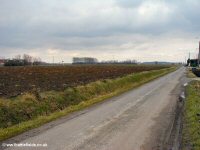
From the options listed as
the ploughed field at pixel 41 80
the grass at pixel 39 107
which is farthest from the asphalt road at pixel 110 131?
the ploughed field at pixel 41 80

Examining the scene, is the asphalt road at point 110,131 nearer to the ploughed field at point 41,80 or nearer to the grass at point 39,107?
the grass at point 39,107

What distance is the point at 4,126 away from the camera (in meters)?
12.8

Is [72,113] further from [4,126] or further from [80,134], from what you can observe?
[80,134]

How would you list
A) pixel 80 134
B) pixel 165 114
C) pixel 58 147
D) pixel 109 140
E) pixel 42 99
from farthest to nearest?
pixel 42 99 → pixel 165 114 → pixel 80 134 → pixel 109 140 → pixel 58 147

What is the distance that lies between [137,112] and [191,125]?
413cm

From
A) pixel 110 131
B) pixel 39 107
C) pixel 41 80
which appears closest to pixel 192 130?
pixel 110 131

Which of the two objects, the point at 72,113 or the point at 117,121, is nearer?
the point at 117,121

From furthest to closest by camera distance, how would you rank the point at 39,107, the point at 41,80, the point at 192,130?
the point at 41,80 → the point at 39,107 → the point at 192,130

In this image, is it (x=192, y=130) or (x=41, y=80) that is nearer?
(x=192, y=130)

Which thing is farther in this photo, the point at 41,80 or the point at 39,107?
the point at 41,80

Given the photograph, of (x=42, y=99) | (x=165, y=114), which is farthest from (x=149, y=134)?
(x=42, y=99)

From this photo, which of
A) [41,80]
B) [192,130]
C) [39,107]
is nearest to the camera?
[192,130]

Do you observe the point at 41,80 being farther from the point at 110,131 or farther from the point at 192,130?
the point at 192,130

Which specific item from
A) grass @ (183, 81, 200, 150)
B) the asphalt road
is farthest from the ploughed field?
grass @ (183, 81, 200, 150)
